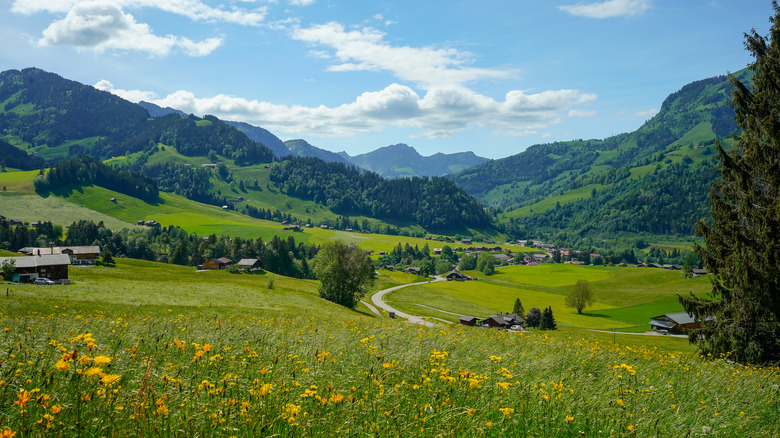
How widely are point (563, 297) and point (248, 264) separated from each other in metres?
103

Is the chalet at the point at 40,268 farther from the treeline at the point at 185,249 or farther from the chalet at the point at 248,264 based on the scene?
the treeline at the point at 185,249

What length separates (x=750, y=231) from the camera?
18984mm

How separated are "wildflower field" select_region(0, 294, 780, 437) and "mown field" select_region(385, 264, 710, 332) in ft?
272

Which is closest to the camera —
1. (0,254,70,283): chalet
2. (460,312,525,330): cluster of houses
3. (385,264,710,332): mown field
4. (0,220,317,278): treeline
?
(0,254,70,283): chalet

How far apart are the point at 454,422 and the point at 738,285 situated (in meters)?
21.2

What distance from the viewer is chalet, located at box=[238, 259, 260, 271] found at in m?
133

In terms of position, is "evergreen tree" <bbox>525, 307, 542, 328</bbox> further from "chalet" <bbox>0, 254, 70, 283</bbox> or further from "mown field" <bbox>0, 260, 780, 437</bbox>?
"chalet" <bbox>0, 254, 70, 283</bbox>

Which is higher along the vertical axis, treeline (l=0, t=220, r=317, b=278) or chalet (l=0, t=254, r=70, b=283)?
chalet (l=0, t=254, r=70, b=283)

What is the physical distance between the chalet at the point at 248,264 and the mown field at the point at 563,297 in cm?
4803

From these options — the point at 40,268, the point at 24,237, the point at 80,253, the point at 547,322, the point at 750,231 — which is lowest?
the point at 547,322

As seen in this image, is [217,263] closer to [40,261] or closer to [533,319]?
[40,261]

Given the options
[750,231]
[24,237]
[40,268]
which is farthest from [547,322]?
[24,237]

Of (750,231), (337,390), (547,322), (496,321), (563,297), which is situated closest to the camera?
(337,390)

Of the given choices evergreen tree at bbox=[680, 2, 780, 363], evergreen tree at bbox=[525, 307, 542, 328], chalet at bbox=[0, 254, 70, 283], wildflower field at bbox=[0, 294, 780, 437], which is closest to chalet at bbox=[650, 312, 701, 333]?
evergreen tree at bbox=[525, 307, 542, 328]
